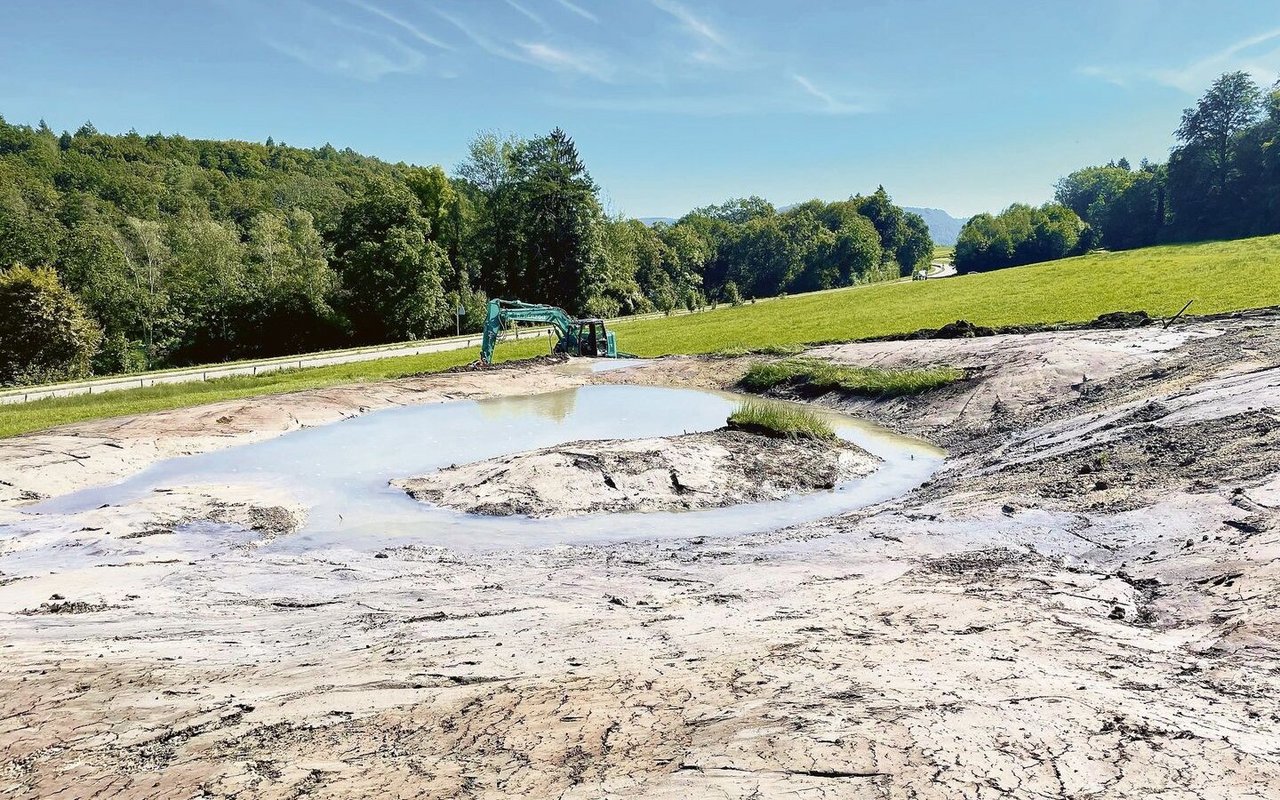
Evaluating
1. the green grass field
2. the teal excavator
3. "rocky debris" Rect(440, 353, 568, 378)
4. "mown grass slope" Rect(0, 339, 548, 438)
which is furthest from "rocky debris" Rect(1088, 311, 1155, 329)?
"mown grass slope" Rect(0, 339, 548, 438)

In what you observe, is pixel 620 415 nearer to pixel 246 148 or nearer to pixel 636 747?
pixel 636 747

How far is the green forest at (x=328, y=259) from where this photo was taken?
55219 mm

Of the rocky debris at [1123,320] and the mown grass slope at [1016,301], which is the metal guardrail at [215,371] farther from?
the rocky debris at [1123,320]

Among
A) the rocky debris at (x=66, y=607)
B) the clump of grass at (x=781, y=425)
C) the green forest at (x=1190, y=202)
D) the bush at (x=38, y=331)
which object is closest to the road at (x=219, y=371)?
the bush at (x=38, y=331)

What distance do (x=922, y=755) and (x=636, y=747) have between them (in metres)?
1.71

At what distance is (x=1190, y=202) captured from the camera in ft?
274

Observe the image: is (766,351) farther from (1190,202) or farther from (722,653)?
(1190,202)

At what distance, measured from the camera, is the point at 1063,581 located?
7.34 m

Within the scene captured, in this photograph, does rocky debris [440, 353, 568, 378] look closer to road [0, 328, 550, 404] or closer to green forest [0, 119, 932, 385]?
road [0, 328, 550, 404]

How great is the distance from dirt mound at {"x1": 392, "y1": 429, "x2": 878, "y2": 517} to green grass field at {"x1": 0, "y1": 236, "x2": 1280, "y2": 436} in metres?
15.3

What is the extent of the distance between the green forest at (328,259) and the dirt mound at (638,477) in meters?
45.2

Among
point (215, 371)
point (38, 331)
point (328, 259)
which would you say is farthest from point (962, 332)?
point (328, 259)

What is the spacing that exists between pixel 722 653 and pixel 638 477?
27.1 feet

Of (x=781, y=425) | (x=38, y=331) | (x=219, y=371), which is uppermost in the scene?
(x=38, y=331)
